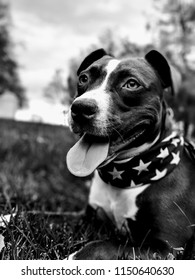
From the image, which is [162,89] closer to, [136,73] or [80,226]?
[136,73]

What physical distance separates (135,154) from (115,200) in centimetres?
39

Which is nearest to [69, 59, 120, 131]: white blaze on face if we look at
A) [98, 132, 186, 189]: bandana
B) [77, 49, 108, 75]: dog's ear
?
[98, 132, 186, 189]: bandana

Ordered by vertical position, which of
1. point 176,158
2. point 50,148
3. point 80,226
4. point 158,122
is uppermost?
point 158,122

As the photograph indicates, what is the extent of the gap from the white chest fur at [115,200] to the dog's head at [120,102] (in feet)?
1.19

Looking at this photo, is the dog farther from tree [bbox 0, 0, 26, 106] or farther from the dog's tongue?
tree [bbox 0, 0, 26, 106]

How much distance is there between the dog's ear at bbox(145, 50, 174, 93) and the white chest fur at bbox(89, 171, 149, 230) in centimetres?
77

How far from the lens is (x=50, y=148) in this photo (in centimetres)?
700

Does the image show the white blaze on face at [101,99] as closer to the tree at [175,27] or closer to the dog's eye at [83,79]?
the dog's eye at [83,79]

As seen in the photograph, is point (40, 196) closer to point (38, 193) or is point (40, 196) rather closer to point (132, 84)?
point (38, 193)

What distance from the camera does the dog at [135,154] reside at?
2.41m

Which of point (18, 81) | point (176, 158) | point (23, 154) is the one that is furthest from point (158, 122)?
point (18, 81)

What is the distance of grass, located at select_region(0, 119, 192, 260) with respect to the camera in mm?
2434

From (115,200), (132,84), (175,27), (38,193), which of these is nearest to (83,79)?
(132,84)
